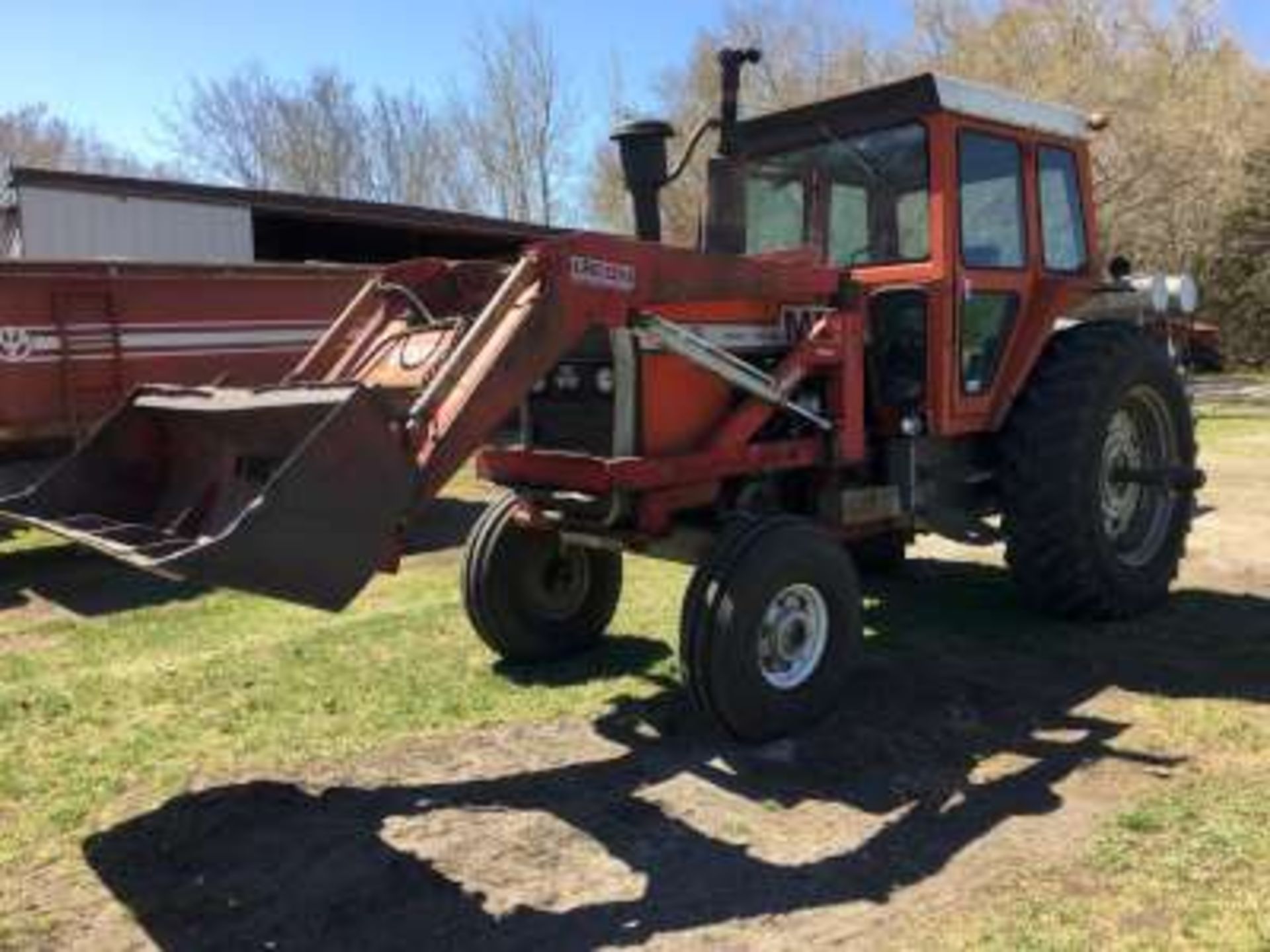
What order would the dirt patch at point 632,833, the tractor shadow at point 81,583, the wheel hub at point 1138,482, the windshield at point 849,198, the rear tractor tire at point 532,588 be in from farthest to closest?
the tractor shadow at point 81,583, the wheel hub at point 1138,482, the windshield at point 849,198, the rear tractor tire at point 532,588, the dirt patch at point 632,833

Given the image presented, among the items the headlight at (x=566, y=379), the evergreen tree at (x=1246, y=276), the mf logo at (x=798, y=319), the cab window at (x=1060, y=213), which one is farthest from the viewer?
the evergreen tree at (x=1246, y=276)

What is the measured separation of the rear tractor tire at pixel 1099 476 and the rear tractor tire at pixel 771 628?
144 cm

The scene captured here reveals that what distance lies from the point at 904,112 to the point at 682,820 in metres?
3.47

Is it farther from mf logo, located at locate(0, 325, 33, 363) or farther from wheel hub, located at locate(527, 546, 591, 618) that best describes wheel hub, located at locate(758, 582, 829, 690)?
mf logo, located at locate(0, 325, 33, 363)

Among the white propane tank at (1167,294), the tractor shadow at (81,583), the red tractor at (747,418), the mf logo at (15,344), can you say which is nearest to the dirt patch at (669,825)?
the red tractor at (747,418)

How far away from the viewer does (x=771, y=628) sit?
5.47 metres

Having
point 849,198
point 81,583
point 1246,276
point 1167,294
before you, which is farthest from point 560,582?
point 1246,276

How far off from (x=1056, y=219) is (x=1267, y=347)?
23987 mm

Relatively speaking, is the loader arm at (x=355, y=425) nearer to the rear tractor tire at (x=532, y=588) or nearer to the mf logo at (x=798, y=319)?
the mf logo at (x=798, y=319)

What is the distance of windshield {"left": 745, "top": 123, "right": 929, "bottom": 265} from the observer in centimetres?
661

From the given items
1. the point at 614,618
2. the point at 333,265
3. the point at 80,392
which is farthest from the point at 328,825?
the point at 333,265

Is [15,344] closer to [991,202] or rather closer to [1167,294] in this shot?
[991,202]

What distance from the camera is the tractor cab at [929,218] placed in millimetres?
6535

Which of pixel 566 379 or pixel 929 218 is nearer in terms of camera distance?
pixel 566 379
